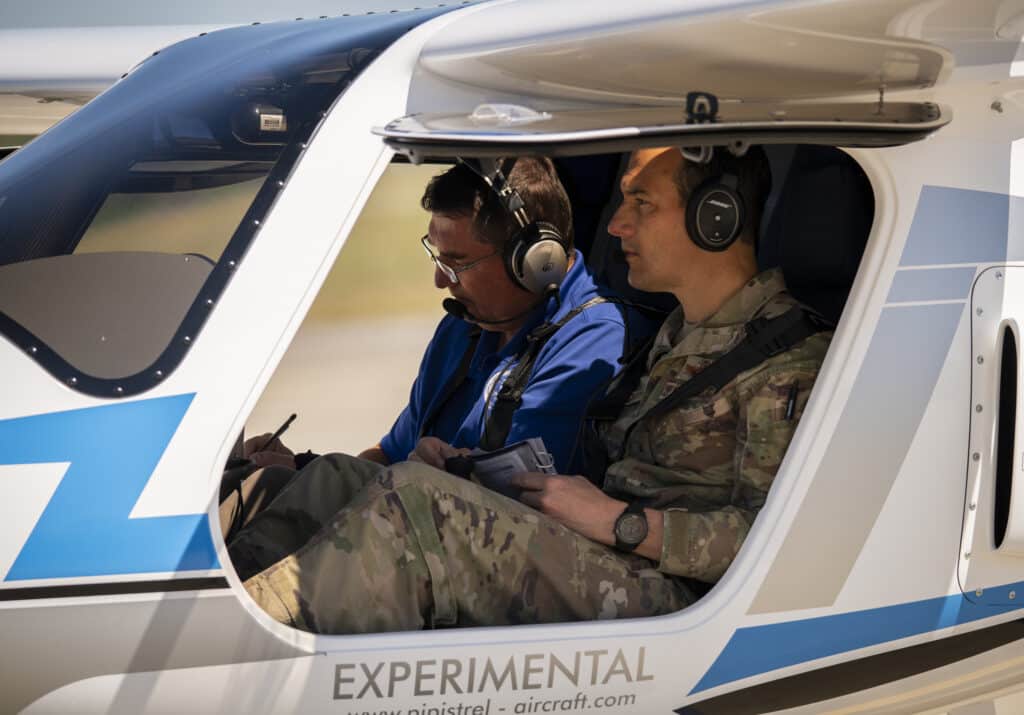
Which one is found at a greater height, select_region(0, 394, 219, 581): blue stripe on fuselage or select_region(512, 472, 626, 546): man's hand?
select_region(0, 394, 219, 581): blue stripe on fuselage

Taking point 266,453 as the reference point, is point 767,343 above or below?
above

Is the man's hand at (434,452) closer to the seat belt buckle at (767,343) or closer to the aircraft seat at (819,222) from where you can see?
the seat belt buckle at (767,343)

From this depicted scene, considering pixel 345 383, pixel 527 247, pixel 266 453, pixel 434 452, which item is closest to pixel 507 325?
pixel 527 247

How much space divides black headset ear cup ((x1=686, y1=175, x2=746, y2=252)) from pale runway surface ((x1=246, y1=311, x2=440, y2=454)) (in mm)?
4444

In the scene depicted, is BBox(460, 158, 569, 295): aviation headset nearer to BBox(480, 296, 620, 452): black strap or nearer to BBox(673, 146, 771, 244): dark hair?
BBox(480, 296, 620, 452): black strap

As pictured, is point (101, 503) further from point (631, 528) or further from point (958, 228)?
point (958, 228)

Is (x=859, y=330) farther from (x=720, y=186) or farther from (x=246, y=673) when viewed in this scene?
(x=246, y=673)

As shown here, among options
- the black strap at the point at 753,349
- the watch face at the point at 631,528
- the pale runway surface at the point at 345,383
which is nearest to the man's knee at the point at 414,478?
the watch face at the point at 631,528

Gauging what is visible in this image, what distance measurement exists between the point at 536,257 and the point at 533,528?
71 cm

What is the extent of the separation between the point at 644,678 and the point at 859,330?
0.70 metres

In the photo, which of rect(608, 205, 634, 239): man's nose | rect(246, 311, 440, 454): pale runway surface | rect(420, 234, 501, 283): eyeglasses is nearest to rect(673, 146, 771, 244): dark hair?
rect(608, 205, 634, 239): man's nose

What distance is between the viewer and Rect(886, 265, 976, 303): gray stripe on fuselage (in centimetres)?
222

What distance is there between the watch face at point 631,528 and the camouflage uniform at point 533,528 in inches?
1.7

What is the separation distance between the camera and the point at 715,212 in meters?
2.39
